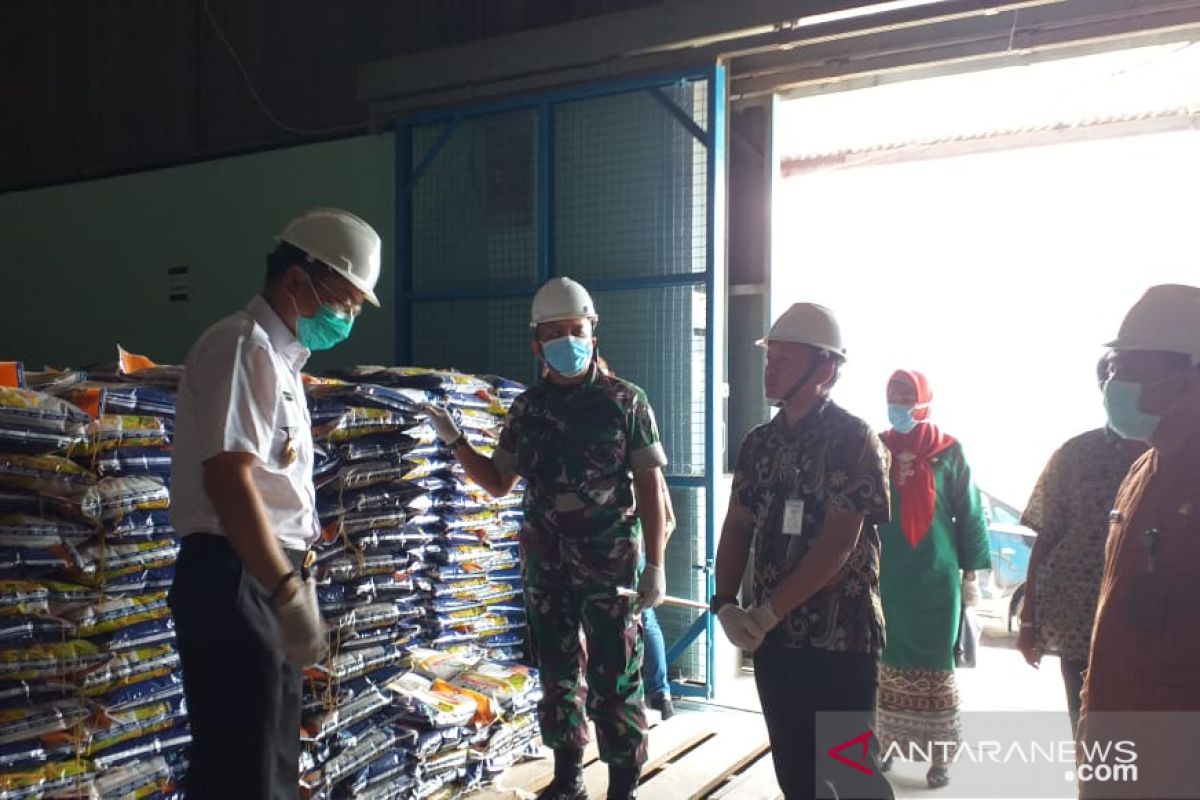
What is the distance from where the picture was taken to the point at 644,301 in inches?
193

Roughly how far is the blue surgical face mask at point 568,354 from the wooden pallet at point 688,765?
61.6 inches

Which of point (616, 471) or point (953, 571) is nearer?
point (616, 471)

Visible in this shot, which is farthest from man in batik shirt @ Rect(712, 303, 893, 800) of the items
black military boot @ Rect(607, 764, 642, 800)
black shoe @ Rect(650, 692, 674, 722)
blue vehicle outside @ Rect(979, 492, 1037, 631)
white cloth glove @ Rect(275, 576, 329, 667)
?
blue vehicle outside @ Rect(979, 492, 1037, 631)

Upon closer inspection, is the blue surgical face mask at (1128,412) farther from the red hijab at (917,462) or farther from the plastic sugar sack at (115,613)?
the plastic sugar sack at (115,613)

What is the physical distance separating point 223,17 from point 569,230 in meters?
3.49

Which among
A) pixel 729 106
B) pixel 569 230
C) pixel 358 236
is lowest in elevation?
pixel 358 236

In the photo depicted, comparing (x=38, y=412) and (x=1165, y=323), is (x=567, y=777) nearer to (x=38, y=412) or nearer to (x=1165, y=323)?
(x=38, y=412)

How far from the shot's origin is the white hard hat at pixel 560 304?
324 centimetres

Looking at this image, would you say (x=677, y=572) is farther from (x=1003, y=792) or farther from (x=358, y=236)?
(x=358, y=236)

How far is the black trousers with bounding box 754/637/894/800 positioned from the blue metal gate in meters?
2.16

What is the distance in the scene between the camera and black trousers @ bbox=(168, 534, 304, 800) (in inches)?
74.6

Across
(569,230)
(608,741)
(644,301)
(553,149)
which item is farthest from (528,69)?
(608,741)

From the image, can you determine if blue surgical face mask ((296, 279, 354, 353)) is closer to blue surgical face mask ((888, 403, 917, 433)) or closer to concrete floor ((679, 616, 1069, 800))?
blue surgical face mask ((888, 403, 917, 433))

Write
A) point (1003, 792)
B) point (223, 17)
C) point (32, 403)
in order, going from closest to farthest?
point (32, 403)
point (1003, 792)
point (223, 17)
